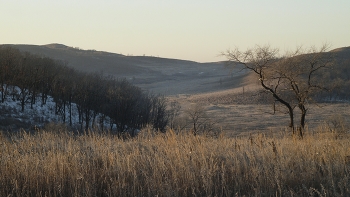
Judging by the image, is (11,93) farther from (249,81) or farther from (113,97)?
(249,81)

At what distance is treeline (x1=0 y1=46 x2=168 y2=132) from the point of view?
105 feet

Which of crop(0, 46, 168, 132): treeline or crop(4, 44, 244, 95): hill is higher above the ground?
crop(4, 44, 244, 95): hill

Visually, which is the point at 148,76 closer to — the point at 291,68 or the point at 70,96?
the point at 70,96

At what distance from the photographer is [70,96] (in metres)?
35.0

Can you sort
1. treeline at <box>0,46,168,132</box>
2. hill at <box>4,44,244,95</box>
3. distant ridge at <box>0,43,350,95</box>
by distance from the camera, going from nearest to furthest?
1. treeline at <box>0,46,168,132</box>
2. distant ridge at <box>0,43,350,95</box>
3. hill at <box>4,44,244,95</box>

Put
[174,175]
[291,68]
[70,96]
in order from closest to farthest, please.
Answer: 1. [174,175]
2. [291,68]
3. [70,96]

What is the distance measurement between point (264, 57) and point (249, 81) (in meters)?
89.8

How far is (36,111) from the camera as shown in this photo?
104ft

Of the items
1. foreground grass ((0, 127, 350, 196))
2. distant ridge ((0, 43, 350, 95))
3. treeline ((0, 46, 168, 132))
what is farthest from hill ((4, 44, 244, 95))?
foreground grass ((0, 127, 350, 196))

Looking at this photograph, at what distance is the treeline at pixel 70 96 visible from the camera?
105 feet

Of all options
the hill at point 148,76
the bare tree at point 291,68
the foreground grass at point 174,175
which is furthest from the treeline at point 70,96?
the hill at point 148,76

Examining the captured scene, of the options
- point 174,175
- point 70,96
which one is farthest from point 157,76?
point 174,175

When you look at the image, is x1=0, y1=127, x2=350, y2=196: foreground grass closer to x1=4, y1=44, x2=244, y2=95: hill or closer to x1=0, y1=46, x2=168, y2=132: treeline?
x1=0, y1=46, x2=168, y2=132: treeline

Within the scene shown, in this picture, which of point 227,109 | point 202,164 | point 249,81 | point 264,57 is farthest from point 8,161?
point 249,81
